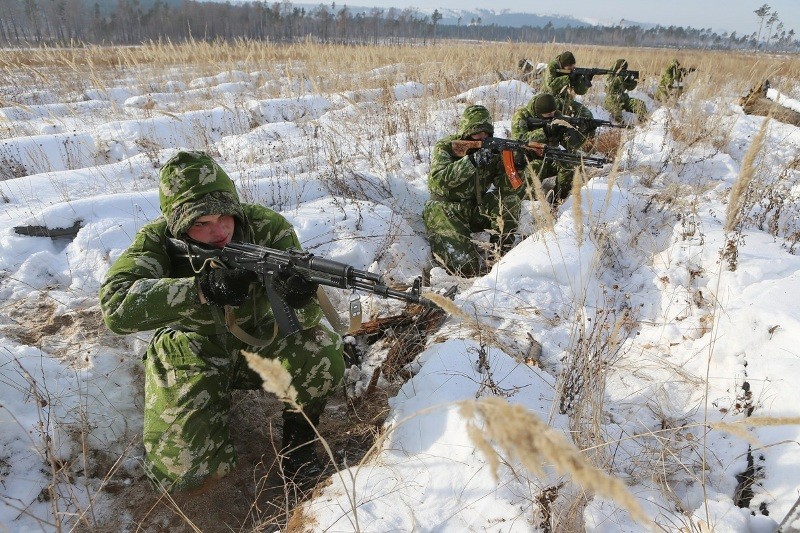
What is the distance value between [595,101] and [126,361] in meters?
8.26

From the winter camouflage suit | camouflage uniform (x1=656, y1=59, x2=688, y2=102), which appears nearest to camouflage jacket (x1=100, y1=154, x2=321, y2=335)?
the winter camouflage suit

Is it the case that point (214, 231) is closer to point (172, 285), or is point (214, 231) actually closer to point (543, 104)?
point (172, 285)

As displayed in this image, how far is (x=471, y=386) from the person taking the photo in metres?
1.82

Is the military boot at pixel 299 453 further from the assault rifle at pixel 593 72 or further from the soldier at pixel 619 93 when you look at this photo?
the soldier at pixel 619 93

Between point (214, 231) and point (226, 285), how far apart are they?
0.32 meters

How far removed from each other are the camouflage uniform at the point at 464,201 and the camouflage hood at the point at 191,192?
6.84 feet

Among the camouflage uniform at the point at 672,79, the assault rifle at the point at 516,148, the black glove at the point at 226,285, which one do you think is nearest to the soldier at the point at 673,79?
the camouflage uniform at the point at 672,79

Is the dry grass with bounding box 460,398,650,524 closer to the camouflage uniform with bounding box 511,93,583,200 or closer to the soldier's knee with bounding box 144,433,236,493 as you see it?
the soldier's knee with bounding box 144,433,236,493

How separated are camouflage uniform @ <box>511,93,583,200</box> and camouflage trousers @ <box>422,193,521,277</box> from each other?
27.6 inches

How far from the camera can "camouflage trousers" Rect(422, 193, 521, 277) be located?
372cm

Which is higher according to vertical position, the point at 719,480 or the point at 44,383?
the point at 719,480

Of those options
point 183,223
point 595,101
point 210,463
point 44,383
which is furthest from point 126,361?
point 595,101

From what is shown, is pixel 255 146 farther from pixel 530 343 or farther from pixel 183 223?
pixel 530 343

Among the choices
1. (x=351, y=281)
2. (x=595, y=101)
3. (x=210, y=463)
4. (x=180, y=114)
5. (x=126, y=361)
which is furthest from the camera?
(x=595, y=101)
